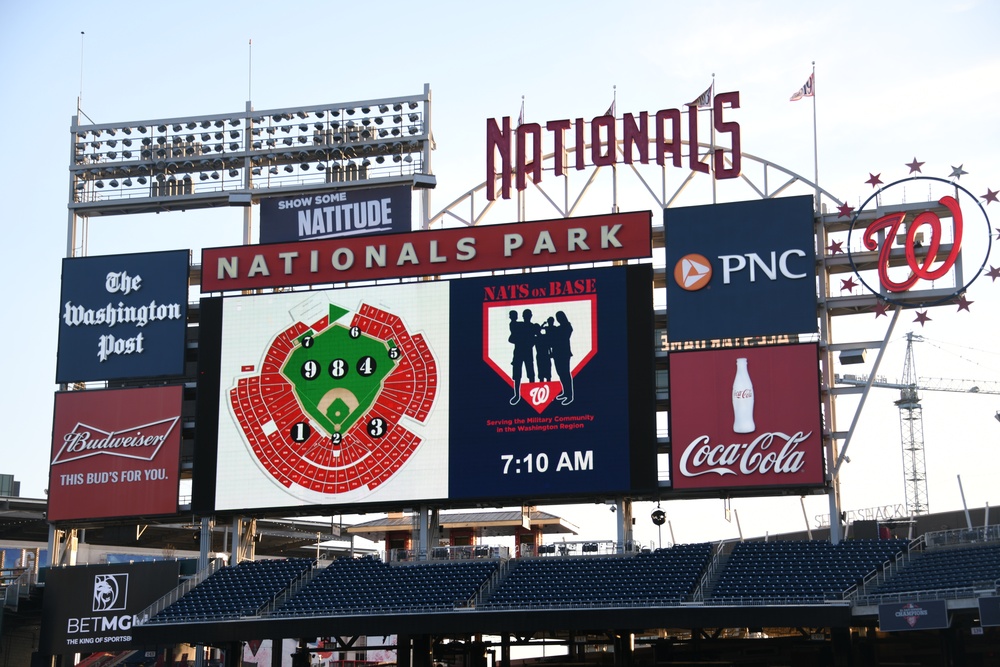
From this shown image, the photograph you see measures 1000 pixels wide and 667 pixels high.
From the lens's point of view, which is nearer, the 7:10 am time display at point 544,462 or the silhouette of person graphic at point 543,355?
the 7:10 am time display at point 544,462

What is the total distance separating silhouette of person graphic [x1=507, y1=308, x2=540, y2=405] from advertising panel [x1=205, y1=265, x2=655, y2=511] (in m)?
0.04

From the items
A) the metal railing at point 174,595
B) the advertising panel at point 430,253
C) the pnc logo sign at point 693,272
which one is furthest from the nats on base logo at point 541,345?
the metal railing at point 174,595

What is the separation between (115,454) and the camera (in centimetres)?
4322

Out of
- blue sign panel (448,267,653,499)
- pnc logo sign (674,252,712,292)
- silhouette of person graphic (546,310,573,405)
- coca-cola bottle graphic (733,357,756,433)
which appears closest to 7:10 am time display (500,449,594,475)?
blue sign panel (448,267,653,499)

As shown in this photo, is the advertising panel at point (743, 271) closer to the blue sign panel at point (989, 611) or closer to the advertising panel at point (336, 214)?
the advertising panel at point (336, 214)

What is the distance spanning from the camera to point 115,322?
1740 inches

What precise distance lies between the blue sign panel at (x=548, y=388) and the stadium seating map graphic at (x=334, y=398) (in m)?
1.40

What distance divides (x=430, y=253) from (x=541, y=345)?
4.67m

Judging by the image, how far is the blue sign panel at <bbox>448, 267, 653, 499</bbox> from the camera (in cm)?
3950

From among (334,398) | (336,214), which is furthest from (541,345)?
(336,214)

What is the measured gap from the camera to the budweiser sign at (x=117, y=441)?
4306 cm

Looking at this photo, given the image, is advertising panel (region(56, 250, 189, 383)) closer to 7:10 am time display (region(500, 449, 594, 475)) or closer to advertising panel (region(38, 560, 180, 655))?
advertising panel (region(38, 560, 180, 655))

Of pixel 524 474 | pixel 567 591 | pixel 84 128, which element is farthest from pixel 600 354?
pixel 84 128

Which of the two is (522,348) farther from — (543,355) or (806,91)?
(806,91)
